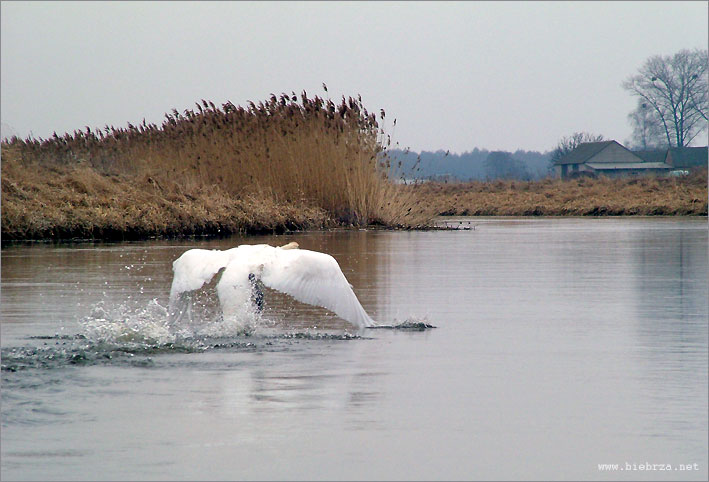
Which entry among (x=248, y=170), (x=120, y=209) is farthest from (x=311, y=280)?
(x=248, y=170)

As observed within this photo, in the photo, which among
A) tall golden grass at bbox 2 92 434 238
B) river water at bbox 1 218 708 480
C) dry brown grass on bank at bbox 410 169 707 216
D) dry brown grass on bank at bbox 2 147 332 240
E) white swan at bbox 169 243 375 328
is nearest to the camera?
river water at bbox 1 218 708 480

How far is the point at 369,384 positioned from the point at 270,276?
71.1 inches

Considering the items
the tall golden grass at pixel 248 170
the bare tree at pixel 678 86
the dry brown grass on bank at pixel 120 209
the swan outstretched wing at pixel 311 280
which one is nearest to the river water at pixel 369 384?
the swan outstretched wing at pixel 311 280

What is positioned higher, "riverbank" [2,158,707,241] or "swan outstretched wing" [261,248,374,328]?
"riverbank" [2,158,707,241]

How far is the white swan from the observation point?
327 inches

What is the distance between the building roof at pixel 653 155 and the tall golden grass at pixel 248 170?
66.8m

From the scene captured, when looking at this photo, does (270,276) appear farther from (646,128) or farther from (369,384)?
(646,128)

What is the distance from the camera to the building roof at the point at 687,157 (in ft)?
285

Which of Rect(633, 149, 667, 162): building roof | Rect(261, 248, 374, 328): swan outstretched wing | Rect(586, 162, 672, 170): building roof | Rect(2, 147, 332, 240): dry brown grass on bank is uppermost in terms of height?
Rect(633, 149, 667, 162): building roof

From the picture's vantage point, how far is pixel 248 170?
26.1 meters

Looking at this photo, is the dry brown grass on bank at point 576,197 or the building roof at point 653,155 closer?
the dry brown grass on bank at point 576,197

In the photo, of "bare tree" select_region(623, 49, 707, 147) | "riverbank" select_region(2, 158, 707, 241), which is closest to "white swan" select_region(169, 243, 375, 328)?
"riverbank" select_region(2, 158, 707, 241)

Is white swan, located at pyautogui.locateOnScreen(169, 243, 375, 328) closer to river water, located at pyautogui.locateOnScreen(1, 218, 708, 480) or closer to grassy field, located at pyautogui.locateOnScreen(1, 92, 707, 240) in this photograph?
river water, located at pyautogui.locateOnScreen(1, 218, 708, 480)

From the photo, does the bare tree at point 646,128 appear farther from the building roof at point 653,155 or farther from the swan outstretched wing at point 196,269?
the swan outstretched wing at point 196,269
